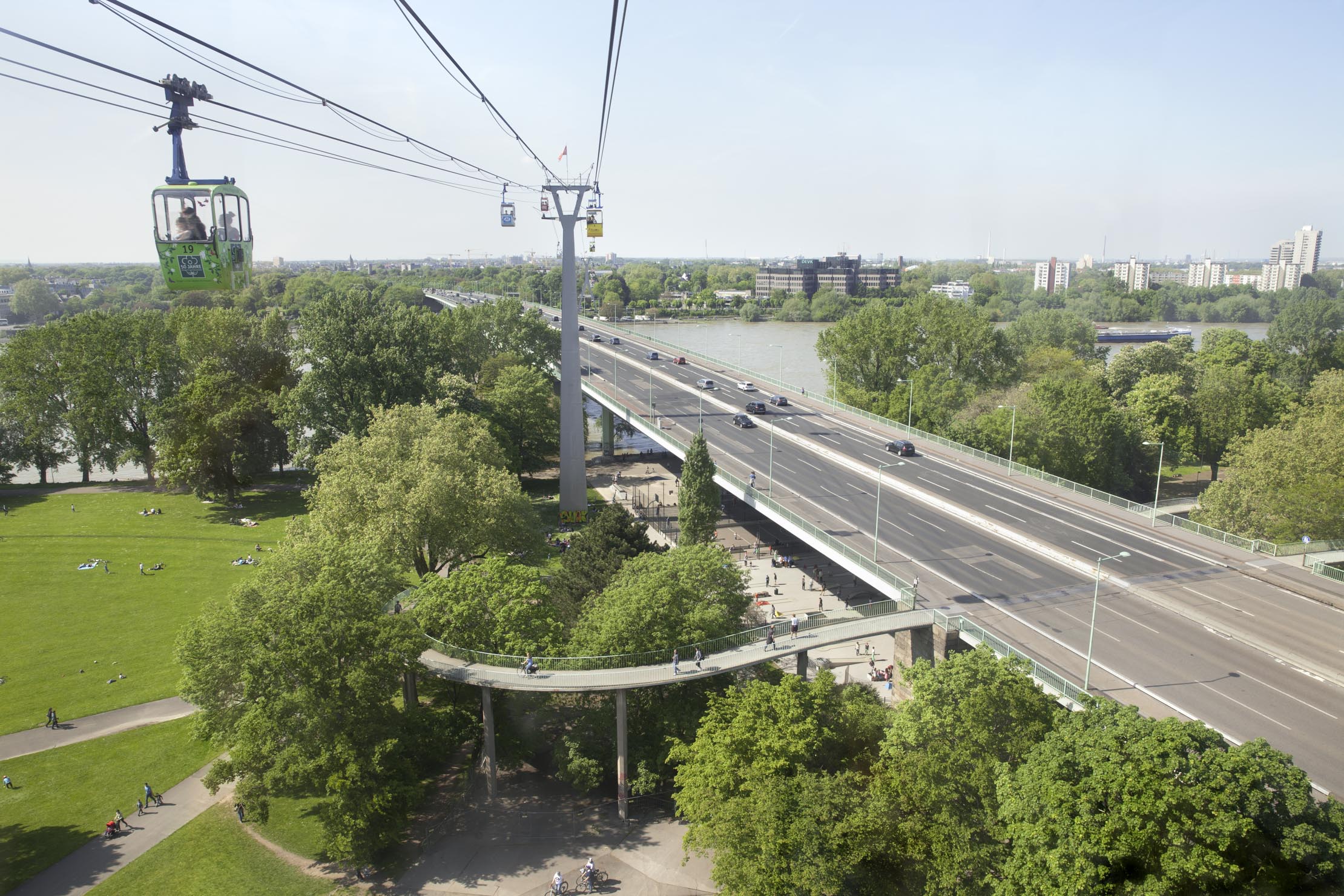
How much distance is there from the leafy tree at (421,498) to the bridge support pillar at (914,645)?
17.4 metres

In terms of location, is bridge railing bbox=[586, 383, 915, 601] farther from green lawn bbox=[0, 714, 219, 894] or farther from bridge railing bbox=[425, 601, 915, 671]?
green lawn bbox=[0, 714, 219, 894]

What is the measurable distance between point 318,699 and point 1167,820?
20.8 metres

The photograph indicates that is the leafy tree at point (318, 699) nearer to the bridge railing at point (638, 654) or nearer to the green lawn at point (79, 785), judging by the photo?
the bridge railing at point (638, 654)

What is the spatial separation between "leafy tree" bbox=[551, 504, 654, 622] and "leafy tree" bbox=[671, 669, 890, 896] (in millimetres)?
7843

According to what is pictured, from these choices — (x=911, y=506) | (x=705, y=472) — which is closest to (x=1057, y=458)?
(x=911, y=506)

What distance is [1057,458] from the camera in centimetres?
5300

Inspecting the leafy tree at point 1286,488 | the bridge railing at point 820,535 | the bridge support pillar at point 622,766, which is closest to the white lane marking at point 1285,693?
the bridge railing at point 820,535

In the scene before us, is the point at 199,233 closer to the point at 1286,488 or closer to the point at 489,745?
the point at 489,745

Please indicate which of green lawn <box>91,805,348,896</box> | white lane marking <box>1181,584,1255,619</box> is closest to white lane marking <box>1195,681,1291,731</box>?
white lane marking <box>1181,584,1255,619</box>

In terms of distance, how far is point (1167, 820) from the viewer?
15.1m

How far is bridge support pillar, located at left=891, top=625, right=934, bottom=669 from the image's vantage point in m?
27.8

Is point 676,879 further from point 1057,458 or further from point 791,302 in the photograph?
point 791,302

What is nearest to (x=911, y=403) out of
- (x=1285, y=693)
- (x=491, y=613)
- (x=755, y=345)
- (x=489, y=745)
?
A: (x=1285, y=693)

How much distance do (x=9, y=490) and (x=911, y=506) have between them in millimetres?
61584
